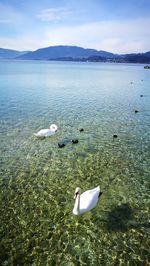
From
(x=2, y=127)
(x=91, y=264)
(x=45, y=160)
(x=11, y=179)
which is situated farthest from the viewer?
(x=2, y=127)

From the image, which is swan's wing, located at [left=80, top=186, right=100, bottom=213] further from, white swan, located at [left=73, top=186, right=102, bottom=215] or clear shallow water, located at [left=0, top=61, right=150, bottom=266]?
clear shallow water, located at [left=0, top=61, right=150, bottom=266]

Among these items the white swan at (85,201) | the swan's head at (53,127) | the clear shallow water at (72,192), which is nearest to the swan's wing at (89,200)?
the white swan at (85,201)

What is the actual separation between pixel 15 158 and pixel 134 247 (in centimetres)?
1157

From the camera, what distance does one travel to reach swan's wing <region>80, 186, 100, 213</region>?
11.6 m

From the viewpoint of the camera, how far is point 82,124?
26859 millimetres

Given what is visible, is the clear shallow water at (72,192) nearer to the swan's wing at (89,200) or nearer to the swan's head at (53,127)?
the swan's wing at (89,200)

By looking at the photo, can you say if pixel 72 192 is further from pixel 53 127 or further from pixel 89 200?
pixel 53 127

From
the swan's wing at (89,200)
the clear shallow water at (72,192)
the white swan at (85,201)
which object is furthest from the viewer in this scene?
the swan's wing at (89,200)

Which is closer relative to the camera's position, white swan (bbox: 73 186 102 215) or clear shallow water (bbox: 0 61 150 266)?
clear shallow water (bbox: 0 61 150 266)

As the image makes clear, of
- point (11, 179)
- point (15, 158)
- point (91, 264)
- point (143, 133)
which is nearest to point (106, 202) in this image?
point (91, 264)

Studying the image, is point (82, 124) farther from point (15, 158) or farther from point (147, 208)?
point (147, 208)

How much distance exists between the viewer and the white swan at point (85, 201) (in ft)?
37.5

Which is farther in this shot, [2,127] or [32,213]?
[2,127]

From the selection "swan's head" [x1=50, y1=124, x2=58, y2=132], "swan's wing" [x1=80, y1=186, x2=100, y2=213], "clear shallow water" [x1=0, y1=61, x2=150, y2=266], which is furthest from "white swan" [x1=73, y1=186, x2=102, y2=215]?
"swan's head" [x1=50, y1=124, x2=58, y2=132]
